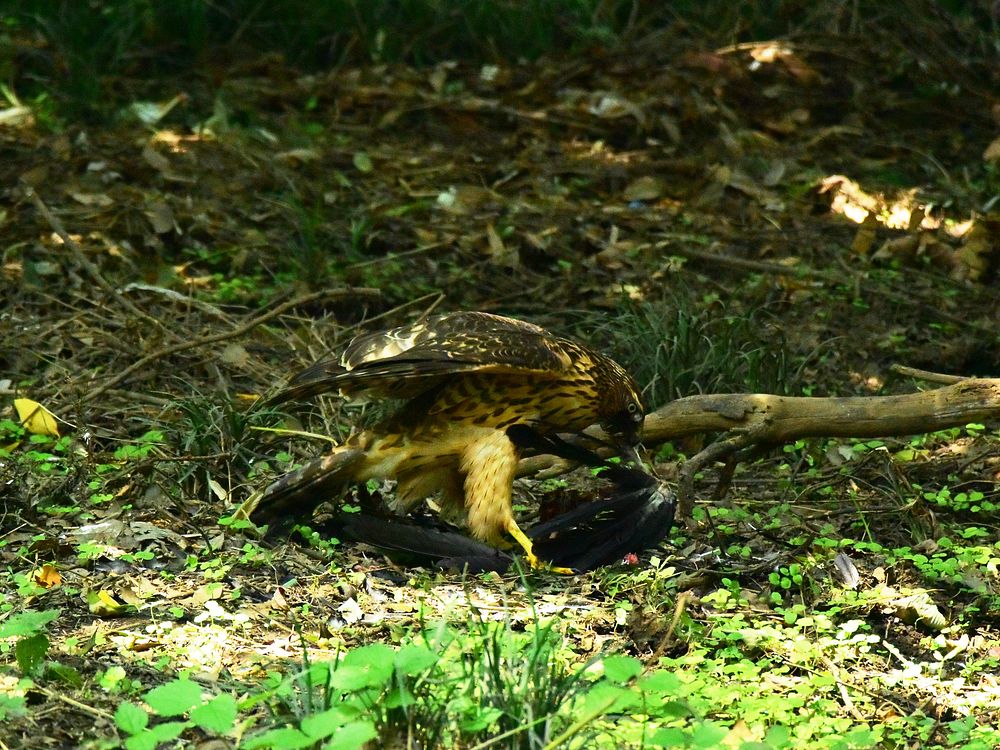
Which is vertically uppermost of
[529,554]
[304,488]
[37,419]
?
[304,488]

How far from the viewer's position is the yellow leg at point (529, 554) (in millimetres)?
5125

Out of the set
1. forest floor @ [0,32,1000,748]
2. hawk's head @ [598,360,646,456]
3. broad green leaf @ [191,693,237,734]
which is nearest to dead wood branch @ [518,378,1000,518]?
hawk's head @ [598,360,646,456]

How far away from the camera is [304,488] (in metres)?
5.18

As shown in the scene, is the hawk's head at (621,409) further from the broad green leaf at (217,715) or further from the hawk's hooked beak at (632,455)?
the broad green leaf at (217,715)

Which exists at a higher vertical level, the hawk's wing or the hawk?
the hawk's wing

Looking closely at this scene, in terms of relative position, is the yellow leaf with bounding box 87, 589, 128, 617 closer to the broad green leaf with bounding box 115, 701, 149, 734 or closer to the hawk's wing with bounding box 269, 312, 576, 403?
the hawk's wing with bounding box 269, 312, 576, 403

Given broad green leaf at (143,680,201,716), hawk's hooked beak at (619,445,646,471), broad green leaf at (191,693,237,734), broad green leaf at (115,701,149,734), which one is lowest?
hawk's hooked beak at (619,445,646,471)

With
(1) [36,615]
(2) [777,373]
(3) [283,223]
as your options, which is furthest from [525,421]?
(3) [283,223]

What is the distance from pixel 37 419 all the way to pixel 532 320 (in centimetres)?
257

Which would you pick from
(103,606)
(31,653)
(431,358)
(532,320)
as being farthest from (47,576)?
(532,320)

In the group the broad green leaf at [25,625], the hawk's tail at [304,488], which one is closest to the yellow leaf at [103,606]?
the broad green leaf at [25,625]

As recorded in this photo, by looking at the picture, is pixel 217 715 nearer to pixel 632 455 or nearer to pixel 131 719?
pixel 131 719

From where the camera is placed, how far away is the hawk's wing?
4.89m

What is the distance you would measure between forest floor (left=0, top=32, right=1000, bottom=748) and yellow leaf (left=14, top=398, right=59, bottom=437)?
0.04 m
